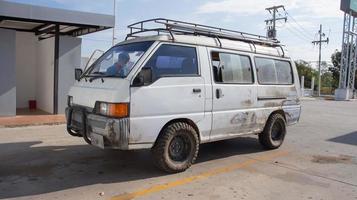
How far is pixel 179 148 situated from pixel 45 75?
977 cm

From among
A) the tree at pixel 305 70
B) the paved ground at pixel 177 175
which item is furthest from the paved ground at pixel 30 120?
the tree at pixel 305 70

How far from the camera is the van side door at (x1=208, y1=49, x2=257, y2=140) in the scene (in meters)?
6.84

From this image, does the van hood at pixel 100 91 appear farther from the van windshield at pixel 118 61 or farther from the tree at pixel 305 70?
the tree at pixel 305 70

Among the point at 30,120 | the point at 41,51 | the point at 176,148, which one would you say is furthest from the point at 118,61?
the point at 41,51

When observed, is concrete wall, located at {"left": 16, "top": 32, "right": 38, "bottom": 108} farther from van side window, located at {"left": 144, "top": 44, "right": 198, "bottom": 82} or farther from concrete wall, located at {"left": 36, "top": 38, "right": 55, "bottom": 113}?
van side window, located at {"left": 144, "top": 44, "right": 198, "bottom": 82}

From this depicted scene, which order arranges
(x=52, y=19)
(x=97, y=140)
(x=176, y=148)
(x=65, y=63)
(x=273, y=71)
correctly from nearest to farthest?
(x=97, y=140) → (x=176, y=148) → (x=273, y=71) → (x=52, y=19) → (x=65, y=63)

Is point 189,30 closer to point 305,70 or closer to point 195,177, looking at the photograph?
point 195,177

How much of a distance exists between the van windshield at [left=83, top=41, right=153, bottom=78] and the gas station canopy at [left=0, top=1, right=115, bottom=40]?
5717 millimetres

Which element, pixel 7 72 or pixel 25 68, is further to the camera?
pixel 25 68

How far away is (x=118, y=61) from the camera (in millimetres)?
6297

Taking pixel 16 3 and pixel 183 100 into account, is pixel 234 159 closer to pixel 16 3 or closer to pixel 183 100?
pixel 183 100

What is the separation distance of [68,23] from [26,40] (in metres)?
3.81

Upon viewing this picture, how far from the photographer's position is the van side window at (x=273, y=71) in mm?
7984

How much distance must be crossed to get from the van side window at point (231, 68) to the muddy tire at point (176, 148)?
3.80 ft
